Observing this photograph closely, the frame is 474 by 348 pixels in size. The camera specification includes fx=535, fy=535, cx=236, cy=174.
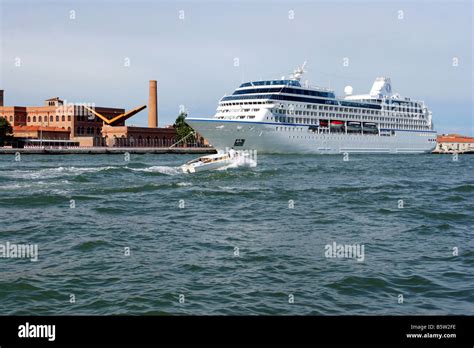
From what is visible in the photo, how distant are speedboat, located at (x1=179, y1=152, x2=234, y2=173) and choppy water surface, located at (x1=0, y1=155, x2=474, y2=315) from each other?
1222cm

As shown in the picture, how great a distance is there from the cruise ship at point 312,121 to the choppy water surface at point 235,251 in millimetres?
42222

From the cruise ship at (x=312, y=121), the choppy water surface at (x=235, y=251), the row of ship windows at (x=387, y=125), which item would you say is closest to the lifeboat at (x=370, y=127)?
the cruise ship at (x=312, y=121)

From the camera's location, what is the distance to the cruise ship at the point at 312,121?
69.3 m

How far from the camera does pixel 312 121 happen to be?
80.1 metres

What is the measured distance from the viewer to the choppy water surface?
9.29 meters

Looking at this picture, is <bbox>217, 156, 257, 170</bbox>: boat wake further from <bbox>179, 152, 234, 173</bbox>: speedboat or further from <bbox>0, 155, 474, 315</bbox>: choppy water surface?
<bbox>0, 155, 474, 315</bbox>: choppy water surface

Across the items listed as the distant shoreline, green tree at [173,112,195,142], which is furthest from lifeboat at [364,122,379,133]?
green tree at [173,112,195,142]

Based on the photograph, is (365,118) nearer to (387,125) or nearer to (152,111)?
(387,125)

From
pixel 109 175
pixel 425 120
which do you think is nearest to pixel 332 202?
pixel 109 175

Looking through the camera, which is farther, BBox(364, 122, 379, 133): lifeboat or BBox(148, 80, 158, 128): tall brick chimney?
BBox(148, 80, 158, 128): tall brick chimney

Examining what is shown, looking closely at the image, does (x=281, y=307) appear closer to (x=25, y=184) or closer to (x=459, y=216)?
(x=459, y=216)

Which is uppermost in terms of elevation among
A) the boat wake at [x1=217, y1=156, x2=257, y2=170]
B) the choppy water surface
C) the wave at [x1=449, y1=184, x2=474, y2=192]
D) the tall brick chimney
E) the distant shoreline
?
the tall brick chimney
